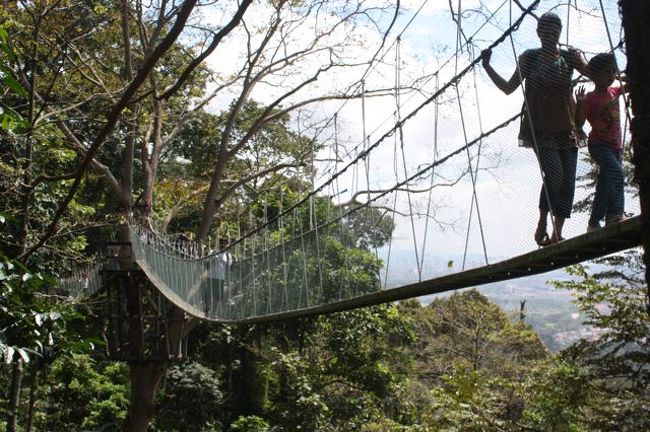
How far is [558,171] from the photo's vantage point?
232cm

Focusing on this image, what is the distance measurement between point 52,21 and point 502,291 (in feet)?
16.4

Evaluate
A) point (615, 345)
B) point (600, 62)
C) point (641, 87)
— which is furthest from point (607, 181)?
point (615, 345)

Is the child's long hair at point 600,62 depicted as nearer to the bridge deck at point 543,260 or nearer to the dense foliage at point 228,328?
the bridge deck at point 543,260

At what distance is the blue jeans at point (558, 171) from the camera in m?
2.31

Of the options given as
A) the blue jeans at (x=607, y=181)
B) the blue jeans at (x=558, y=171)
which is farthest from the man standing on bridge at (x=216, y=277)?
the blue jeans at (x=607, y=181)

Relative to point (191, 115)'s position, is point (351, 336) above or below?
below

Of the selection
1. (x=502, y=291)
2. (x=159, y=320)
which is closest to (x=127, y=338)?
(x=159, y=320)

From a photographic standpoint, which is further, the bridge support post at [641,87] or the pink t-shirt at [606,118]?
the pink t-shirt at [606,118]

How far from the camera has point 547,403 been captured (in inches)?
264

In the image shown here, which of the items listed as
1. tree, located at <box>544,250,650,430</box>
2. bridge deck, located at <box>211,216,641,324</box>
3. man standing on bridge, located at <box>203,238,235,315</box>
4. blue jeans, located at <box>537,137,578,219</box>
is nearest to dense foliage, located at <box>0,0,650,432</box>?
tree, located at <box>544,250,650,430</box>

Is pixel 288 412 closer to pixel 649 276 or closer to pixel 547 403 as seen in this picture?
pixel 547 403

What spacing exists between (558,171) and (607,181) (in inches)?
8.5

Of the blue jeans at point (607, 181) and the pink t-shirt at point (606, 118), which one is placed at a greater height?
the pink t-shirt at point (606, 118)

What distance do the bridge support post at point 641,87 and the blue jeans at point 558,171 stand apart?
3.40ft
